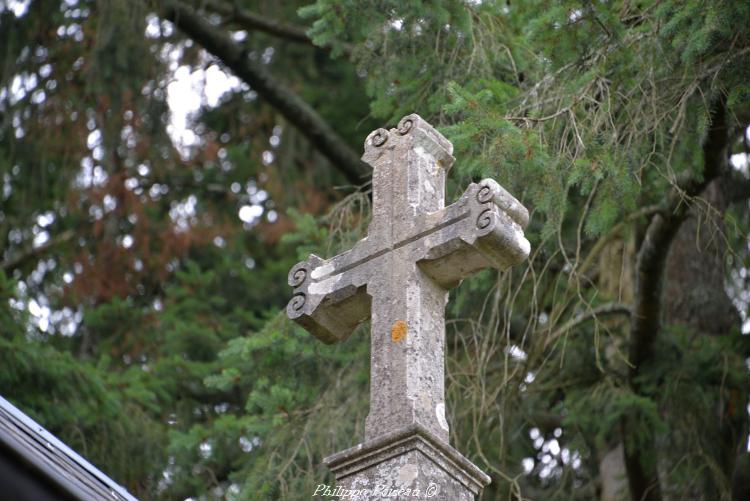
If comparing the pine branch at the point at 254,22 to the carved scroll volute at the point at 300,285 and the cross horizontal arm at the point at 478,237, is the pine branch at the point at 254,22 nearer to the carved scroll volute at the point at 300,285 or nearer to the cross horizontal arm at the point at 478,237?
the carved scroll volute at the point at 300,285

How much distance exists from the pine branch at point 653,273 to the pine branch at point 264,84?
10.7ft

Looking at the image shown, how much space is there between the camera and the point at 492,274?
847 cm

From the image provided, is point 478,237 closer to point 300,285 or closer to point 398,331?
point 398,331

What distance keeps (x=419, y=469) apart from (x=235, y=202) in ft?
33.9

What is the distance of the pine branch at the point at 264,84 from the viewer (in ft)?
39.1

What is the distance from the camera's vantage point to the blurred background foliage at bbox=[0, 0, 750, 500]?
24.6 feet

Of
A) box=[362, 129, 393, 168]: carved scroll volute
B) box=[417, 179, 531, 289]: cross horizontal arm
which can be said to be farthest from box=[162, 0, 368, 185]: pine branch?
box=[417, 179, 531, 289]: cross horizontal arm

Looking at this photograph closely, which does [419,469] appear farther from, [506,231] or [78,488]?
[78,488]

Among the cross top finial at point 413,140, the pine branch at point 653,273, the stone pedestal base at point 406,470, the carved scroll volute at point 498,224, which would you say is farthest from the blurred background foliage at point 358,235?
the stone pedestal base at point 406,470

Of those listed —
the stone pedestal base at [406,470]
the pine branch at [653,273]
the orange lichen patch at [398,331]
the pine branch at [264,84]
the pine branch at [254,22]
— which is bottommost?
the stone pedestal base at [406,470]

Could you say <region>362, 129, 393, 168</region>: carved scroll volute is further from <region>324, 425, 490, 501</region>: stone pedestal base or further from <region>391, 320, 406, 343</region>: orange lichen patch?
<region>324, 425, 490, 501</region>: stone pedestal base

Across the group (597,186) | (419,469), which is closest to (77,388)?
(597,186)

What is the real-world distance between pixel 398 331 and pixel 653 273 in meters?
3.77

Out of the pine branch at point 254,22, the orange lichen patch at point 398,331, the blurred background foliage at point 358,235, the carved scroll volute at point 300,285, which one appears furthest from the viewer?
the pine branch at point 254,22
